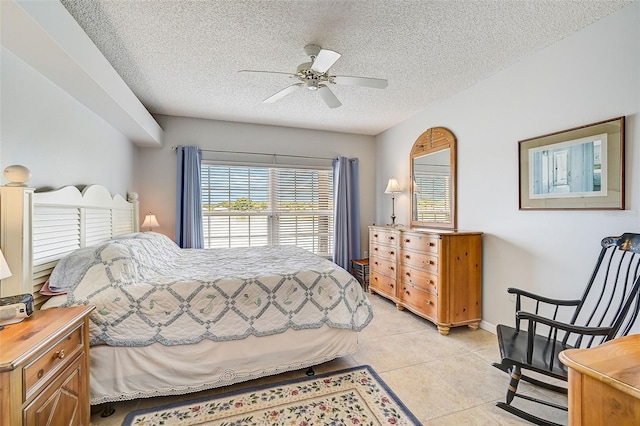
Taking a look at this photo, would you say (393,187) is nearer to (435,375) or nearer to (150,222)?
(435,375)

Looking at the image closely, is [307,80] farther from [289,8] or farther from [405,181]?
[405,181]

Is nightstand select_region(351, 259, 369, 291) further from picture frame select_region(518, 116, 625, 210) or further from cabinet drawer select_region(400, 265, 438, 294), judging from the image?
picture frame select_region(518, 116, 625, 210)

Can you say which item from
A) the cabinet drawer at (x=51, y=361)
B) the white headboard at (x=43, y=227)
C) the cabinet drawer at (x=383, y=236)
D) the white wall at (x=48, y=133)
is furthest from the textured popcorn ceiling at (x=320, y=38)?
the cabinet drawer at (x=51, y=361)

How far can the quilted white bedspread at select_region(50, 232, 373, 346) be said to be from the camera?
70.4 inches

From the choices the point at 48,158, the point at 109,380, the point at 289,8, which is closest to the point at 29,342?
the point at 109,380

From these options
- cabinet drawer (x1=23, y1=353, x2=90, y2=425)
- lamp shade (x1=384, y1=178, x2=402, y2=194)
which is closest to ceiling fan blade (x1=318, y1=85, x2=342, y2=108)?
lamp shade (x1=384, y1=178, x2=402, y2=194)

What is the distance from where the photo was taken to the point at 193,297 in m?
1.93

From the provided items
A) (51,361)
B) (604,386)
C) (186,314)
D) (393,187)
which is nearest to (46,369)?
(51,361)

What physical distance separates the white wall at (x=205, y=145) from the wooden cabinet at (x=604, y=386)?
164 inches

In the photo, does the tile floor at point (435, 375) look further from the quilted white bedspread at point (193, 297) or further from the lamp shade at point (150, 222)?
the lamp shade at point (150, 222)

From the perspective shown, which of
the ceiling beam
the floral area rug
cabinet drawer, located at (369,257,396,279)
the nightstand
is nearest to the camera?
the ceiling beam

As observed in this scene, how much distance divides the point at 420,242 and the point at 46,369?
3.09 meters

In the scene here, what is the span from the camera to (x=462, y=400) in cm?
188

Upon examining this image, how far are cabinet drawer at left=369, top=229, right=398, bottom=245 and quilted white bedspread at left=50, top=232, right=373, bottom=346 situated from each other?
1.53 meters
